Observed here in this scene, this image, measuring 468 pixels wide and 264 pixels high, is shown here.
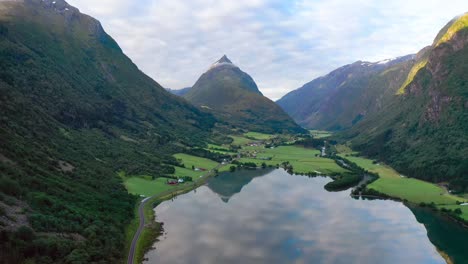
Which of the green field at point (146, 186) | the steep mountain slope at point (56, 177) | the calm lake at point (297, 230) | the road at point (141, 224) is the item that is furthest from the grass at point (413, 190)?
the steep mountain slope at point (56, 177)

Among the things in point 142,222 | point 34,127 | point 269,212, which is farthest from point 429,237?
point 34,127

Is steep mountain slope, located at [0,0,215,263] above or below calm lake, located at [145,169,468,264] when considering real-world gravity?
above

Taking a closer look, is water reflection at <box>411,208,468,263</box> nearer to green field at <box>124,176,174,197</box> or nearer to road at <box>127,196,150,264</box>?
road at <box>127,196,150,264</box>

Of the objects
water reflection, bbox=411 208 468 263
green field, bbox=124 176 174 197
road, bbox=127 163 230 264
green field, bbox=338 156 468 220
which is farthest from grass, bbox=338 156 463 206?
green field, bbox=124 176 174 197

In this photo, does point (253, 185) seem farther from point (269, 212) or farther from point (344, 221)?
point (344, 221)

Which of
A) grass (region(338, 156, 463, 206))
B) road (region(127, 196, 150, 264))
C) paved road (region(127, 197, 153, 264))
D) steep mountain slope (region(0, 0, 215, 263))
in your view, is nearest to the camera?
steep mountain slope (region(0, 0, 215, 263))
